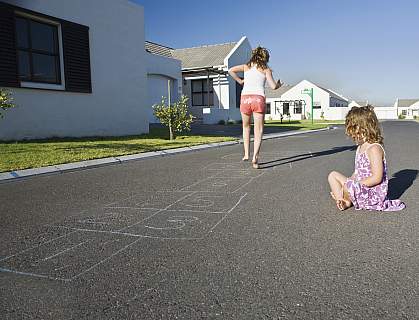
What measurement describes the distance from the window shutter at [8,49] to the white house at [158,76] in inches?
403

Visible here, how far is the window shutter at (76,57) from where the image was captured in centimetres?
1173

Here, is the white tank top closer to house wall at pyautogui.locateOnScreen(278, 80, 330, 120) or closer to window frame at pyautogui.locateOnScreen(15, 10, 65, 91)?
window frame at pyautogui.locateOnScreen(15, 10, 65, 91)

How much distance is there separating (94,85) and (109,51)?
1.66 m

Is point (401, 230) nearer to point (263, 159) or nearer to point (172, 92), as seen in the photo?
point (263, 159)

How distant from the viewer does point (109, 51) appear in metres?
13.5

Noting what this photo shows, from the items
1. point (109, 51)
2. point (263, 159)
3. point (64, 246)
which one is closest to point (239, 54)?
point (109, 51)

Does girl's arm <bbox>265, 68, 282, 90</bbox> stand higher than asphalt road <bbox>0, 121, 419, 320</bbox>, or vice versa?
girl's arm <bbox>265, 68, 282, 90</bbox>

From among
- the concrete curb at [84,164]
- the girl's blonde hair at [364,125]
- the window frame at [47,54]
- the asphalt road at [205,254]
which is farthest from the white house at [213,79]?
the girl's blonde hair at [364,125]

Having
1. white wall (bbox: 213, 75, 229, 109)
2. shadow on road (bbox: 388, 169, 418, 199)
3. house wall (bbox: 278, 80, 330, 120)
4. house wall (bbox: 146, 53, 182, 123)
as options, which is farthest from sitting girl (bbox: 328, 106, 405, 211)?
house wall (bbox: 278, 80, 330, 120)

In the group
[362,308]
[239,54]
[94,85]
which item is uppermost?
[239,54]

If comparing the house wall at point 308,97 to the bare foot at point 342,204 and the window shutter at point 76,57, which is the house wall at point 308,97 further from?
the bare foot at point 342,204

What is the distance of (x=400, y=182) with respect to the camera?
4809 millimetres

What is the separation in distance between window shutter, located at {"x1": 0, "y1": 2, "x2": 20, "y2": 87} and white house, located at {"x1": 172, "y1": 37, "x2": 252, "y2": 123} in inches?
707

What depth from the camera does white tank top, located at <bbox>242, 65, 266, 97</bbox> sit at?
6238mm
